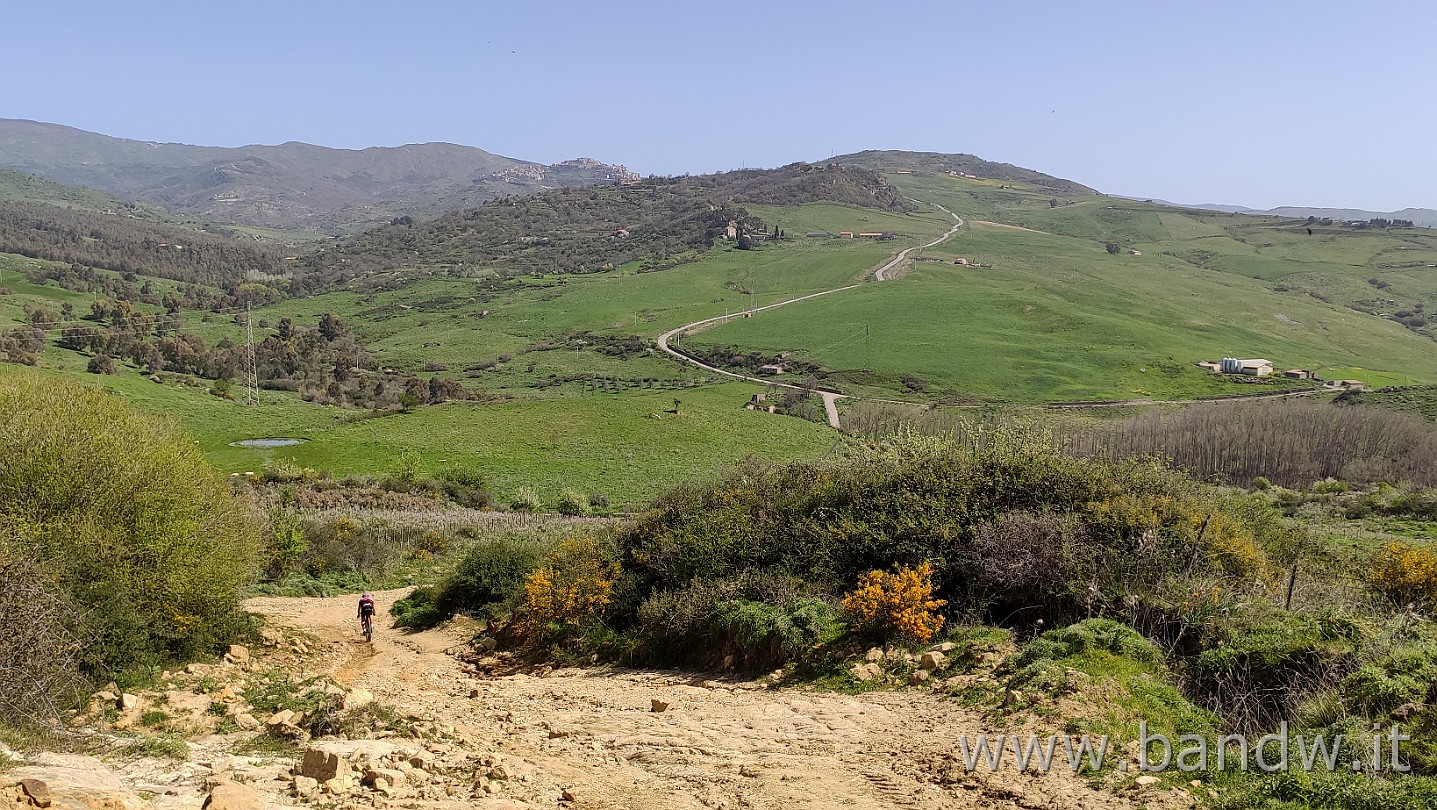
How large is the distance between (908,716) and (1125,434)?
62.6 metres

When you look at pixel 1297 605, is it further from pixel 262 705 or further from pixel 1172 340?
pixel 1172 340

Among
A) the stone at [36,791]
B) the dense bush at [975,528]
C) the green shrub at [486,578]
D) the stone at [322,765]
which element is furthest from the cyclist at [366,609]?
the stone at [36,791]

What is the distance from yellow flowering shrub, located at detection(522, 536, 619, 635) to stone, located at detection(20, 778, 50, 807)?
11.1 metres

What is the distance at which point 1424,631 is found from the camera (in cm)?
1091

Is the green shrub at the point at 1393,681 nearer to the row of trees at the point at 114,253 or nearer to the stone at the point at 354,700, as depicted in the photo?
the stone at the point at 354,700

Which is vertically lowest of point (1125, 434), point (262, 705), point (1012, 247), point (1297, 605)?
point (1125, 434)

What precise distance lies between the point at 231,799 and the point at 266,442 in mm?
54835

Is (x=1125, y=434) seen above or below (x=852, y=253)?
below

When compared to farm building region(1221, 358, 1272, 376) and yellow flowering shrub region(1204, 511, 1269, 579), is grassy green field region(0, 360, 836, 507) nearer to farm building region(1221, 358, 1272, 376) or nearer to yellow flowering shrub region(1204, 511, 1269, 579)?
yellow flowering shrub region(1204, 511, 1269, 579)

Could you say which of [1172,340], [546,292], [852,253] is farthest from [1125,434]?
[546,292]

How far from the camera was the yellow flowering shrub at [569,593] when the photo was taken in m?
17.7

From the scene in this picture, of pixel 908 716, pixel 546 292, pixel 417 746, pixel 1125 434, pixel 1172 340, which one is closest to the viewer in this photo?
pixel 417 746

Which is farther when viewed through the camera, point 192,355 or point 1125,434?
point 192,355

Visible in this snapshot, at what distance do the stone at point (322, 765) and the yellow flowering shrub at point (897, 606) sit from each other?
7714mm
